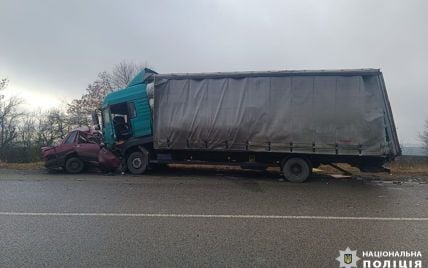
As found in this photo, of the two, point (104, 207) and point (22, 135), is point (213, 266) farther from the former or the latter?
point (22, 135)

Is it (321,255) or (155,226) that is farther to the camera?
(155,226)

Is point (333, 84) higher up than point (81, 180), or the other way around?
point (333, 84)

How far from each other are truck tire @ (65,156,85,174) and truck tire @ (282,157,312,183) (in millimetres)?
7341

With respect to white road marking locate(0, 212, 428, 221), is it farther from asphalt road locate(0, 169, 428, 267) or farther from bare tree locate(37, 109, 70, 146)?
bare tree locate(37, 109, 70, 146)

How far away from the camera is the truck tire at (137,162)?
36.9 feet

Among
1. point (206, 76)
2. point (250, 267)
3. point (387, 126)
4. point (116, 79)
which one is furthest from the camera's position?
point (116, 79)

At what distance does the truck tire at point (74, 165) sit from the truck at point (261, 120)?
181cm

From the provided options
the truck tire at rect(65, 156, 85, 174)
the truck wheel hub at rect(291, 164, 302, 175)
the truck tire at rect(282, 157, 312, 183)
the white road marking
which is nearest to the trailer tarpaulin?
the truck tire at rect(282, 157, 312, 183)

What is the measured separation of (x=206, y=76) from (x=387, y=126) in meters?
5.62

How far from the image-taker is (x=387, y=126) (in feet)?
30.0

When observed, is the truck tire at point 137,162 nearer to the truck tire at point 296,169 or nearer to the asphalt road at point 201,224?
the asphalt road at point 201,224

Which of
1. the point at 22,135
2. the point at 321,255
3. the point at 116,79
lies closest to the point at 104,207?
the point at 321,255

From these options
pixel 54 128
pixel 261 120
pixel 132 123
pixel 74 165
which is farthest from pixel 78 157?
pixel 54 128

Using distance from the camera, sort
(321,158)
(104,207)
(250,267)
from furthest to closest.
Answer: (321,158)
(104,207)
(250,267)
